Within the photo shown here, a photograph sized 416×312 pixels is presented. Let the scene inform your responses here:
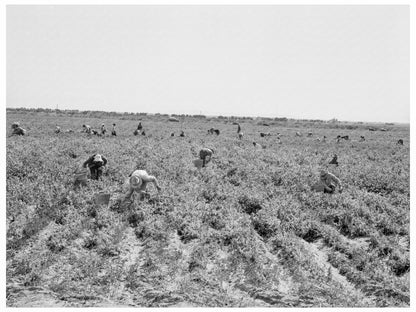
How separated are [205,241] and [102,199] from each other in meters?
3.66

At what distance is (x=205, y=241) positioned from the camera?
8.24 metres

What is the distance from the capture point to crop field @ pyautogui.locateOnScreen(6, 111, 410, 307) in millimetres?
6344

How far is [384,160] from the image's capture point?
20.5m

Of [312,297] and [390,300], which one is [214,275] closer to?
[312,297]

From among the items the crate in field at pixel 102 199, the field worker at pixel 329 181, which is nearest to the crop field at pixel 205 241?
the crate in field at pixel 102 199

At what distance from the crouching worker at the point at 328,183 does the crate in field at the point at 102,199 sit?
24.3 ft

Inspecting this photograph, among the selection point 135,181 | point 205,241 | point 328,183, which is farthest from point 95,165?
point 328,183

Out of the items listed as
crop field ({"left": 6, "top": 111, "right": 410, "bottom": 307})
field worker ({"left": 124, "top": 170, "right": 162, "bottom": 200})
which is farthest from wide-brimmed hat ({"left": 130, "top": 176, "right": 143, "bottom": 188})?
crop field ({"left": 6, "top": 111, "right": 410, "bottom": 307})

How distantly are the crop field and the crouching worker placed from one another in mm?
460

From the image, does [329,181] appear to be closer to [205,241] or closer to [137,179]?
[205,241]

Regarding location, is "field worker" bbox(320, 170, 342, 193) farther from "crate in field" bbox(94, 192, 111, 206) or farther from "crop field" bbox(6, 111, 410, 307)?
"crate in field" bbox(94, 192, 111, 206)

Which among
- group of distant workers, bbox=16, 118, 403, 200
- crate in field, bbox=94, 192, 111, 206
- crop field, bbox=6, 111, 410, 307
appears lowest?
crop field, bbox=6, 111, 410, 307

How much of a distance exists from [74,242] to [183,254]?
2623 mm
